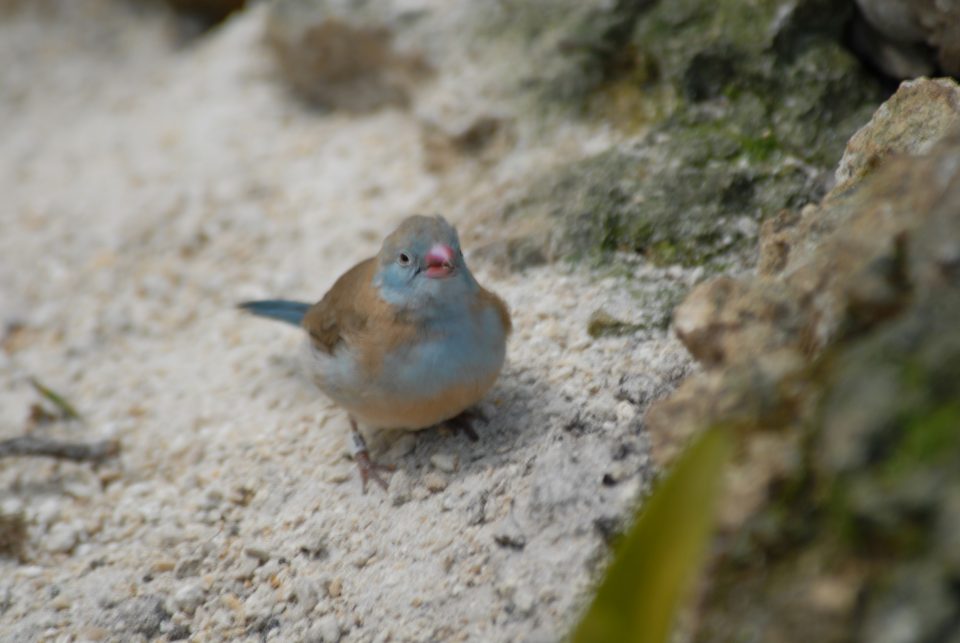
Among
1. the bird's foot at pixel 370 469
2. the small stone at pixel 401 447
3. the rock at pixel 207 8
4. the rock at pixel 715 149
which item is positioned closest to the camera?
the bird's foot at pixel 370 469

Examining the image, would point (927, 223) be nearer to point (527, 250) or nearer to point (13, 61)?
point (527, 250)

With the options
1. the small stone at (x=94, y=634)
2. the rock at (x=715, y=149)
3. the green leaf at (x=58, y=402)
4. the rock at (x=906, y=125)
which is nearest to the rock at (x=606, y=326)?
the rock at (x=715, y=149)

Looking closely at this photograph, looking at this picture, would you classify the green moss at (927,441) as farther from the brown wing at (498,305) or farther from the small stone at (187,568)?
the small stone at (187,568)

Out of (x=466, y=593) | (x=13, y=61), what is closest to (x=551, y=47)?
(x=466, y=593)

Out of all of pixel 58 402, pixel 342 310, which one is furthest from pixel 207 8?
pixel 342 310

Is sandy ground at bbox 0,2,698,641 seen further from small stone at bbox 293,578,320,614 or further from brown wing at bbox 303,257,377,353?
brown wing at bbox 303,257,377,353

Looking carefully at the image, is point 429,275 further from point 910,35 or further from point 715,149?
point 910,35

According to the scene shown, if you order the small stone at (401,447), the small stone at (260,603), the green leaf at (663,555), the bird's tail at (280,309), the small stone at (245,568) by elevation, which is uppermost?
the green leaf at (663,555)

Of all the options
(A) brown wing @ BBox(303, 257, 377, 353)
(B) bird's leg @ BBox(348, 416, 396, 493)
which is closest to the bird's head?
(A) brown wing @ BBox(303, 257, 377, 353)
